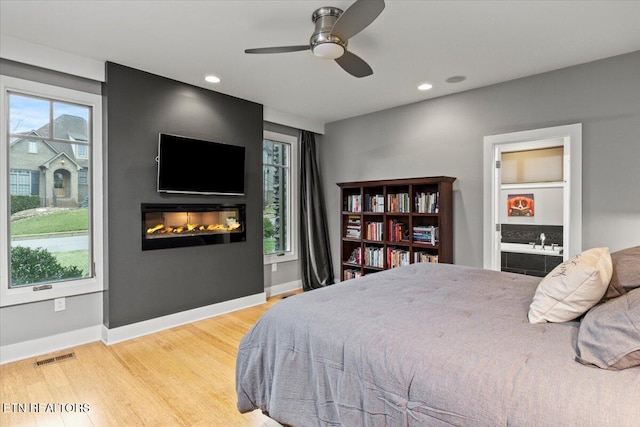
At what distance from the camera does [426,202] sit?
161 inches

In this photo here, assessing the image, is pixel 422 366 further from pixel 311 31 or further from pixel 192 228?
pixel 192 228

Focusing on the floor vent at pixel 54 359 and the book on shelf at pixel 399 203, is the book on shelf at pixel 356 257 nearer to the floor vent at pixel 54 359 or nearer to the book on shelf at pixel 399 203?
the book on shelf at pixel 399 203

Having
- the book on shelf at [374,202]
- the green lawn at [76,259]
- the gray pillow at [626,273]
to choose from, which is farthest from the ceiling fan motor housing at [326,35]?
the green lawn at [76,259]

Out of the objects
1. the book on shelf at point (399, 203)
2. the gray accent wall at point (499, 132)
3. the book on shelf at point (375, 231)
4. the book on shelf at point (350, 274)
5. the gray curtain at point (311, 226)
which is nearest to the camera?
the gray accent wall at point (499, 132)

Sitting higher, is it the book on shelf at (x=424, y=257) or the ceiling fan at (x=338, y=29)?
the ceiling fan at (x=338, y=29)

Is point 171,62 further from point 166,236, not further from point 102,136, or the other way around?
point 166,236

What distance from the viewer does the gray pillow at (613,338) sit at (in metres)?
1.05

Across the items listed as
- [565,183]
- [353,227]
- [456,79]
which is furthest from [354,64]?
[353,227]

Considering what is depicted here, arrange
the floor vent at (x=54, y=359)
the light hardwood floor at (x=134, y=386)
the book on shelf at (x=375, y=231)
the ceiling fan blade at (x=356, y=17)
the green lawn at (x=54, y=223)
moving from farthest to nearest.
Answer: the book on shelf at (x=375, y=231)
the green lawn at (x=54, y=223)
the floor vent at (x=54, y=359)
the light hardwood floor at (x=134, y=386)
the ceiling fan blade at (x=356, y=17)

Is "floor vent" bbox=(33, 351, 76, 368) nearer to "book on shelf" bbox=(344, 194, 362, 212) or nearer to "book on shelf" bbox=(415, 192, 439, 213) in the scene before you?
"book on shelf" bbox=(344, 194, 362, 212)

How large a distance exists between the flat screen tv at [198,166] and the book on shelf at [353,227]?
1.67m

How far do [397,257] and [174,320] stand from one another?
2719mm

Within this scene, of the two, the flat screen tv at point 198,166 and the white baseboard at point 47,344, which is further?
the flat screen tv at point 198,166

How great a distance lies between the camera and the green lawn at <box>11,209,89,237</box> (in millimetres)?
2887
